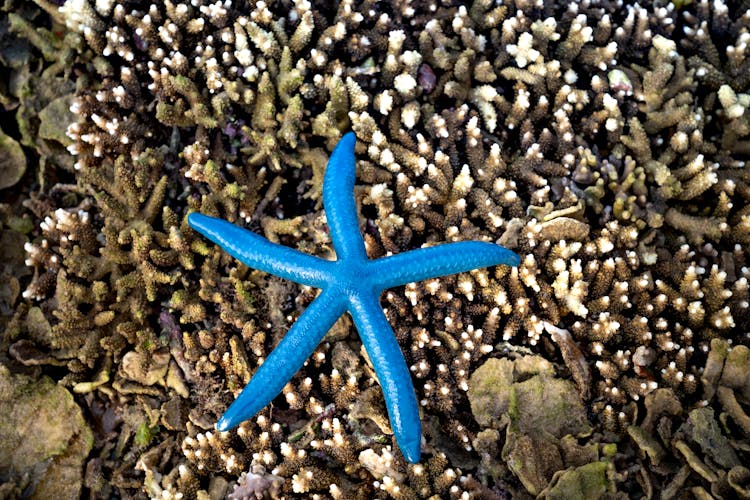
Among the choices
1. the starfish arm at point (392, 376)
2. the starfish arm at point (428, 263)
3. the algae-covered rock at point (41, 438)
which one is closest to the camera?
the starfish arm at point (392, 376)

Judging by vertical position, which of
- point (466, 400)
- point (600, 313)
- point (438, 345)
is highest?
point (600, 313)

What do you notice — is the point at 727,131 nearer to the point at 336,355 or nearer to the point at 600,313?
the point at 600,313

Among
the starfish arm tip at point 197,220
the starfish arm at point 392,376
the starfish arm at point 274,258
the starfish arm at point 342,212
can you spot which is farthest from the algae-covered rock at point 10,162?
the starfish arm at point 392,376

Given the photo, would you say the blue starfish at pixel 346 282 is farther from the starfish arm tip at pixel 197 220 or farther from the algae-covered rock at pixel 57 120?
the algae-covered rock at pixel 57 120

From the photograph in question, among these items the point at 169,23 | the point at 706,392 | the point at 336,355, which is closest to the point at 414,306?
the point at 336,355

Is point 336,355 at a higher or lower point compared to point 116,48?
lower

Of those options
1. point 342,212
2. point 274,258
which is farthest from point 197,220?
point 342,212

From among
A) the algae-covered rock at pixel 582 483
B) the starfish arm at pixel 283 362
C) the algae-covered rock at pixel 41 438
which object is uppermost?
the starfish arm at pixel 283 362

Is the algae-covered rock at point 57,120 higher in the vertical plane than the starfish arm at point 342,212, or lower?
lower

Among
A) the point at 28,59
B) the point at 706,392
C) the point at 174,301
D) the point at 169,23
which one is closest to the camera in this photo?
the point at 706,392
